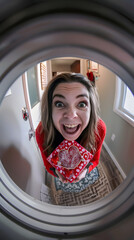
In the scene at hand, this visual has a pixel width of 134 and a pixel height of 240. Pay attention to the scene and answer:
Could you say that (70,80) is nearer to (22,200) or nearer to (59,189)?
(22,200)

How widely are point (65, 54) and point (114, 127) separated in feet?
4.62

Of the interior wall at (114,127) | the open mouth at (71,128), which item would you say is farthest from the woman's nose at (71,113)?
the interior wall at (114,127)


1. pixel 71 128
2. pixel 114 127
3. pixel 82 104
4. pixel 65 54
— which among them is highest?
pixel 65 54

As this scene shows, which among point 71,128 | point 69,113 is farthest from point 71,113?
point 71,128

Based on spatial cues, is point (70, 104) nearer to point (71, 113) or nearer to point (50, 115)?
point (71, 113)

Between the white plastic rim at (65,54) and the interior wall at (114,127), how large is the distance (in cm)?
102

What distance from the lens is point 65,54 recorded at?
385mm

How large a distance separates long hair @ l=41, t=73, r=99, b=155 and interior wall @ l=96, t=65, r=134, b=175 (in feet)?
1.99

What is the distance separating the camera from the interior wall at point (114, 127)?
137cm

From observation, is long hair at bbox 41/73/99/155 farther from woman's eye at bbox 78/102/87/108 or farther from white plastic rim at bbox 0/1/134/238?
white plastic rim at bbox 0/1/134/238

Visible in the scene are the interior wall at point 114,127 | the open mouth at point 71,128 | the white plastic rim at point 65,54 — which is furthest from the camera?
the interior wall at point 114,127

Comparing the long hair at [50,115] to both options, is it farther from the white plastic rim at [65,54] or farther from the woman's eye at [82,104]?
the white plastic rim at [65,54]

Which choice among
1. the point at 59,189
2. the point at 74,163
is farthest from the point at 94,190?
the point at 74,163

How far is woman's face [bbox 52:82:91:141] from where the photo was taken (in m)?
0.65
